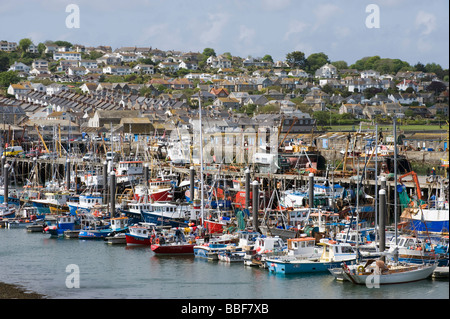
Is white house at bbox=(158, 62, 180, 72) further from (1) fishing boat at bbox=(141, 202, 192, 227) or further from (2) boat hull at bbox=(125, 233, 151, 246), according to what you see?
(2) boat hull at bbox=(125, 233, 151, 246)

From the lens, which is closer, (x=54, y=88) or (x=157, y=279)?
(x=157, y=279)

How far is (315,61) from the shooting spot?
130750 millimetres

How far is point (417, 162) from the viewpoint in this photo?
165ft

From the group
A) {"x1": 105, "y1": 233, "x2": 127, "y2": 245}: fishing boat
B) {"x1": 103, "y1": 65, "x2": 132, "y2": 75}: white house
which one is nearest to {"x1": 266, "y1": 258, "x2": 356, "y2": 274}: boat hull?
{"x1": 105, "y1": 233, "x2": 127, "y2": 245}: fishing boat

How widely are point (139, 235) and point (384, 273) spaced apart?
9.94 metres

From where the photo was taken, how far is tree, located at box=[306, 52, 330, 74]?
127188 mm

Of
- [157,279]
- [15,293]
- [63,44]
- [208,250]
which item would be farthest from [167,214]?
[63,44]

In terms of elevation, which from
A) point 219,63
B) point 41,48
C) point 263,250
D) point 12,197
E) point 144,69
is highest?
point 41,48

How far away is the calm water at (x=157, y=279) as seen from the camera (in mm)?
20219

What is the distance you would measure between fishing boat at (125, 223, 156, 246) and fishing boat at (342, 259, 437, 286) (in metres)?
8.63

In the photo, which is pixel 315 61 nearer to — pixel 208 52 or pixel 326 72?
pixel 326 72

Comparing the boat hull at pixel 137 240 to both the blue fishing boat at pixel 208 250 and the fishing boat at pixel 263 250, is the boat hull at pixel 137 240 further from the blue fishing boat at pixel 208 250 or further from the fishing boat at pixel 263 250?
the fishing boat at pixel 263 250
